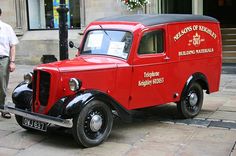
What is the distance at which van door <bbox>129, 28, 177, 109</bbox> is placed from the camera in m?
6.71

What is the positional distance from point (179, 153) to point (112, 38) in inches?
85.4

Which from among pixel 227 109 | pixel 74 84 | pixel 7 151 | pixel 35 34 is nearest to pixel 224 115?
pixel 227 109

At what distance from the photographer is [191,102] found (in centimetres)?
768

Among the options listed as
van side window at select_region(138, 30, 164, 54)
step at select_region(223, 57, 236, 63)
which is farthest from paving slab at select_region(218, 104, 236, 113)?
step at select_region(223, 57, 236, 63)

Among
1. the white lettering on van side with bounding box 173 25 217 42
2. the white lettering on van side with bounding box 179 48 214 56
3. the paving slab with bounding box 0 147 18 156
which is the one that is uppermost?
the white lettering on van side with bounding box 173 25 217 42

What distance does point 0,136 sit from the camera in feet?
21.8

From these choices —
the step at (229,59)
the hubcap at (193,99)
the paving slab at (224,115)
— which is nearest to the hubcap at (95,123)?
the hubcap at (193,99)

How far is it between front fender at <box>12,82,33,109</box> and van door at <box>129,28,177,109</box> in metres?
1.53

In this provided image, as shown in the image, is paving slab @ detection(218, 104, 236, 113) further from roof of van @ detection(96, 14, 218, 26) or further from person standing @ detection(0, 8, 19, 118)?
person standing @ detection(0, 8, 19, 118)

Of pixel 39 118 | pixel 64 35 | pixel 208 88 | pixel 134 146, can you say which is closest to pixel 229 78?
pixel 208 88

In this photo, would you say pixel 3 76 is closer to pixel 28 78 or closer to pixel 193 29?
pixel 28 78

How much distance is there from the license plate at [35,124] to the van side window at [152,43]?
6.12ft

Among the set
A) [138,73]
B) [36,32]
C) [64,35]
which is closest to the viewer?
[138,73]

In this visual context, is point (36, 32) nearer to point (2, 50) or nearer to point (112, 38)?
point (2, 50)
